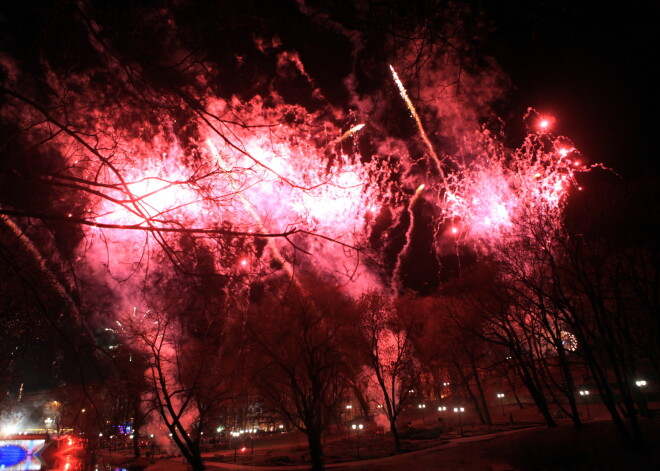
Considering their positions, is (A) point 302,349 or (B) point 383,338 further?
(B) point 383,338

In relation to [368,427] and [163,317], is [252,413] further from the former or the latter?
[163,317]

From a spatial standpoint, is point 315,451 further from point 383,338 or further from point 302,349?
point 383,338

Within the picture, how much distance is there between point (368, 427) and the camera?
36.7 m

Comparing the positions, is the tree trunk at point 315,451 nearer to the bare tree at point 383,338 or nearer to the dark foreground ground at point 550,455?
the dark foreground ground at point 550,455

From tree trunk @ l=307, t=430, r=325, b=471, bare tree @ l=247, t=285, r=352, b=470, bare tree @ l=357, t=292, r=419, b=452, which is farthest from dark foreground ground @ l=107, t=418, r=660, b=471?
bare tree @ l=357, t=292, r=419, b=452

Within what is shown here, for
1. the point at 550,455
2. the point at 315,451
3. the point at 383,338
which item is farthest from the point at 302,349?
the point at 383,338

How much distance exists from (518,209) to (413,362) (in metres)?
26.4

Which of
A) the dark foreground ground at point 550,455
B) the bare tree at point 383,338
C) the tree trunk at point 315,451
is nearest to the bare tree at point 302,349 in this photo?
the tree trunk at point 315,451

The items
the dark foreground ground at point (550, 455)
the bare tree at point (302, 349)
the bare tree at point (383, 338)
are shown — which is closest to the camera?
the dark foreground ground at point (550, 455)

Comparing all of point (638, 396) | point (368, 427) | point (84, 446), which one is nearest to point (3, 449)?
point (84, 446)

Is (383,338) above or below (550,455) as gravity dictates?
above

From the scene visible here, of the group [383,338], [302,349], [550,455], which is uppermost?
[383,338]

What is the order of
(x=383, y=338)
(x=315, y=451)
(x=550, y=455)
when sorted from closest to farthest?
1. (x=550, y=455)
2. (x=315, y=451)
3. (x=383, y=338)

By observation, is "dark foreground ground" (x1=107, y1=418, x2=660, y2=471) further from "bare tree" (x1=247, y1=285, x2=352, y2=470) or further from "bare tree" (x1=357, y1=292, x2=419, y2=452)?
"bare tree" (x1=357, y1=292, x2=419, y2=452)
